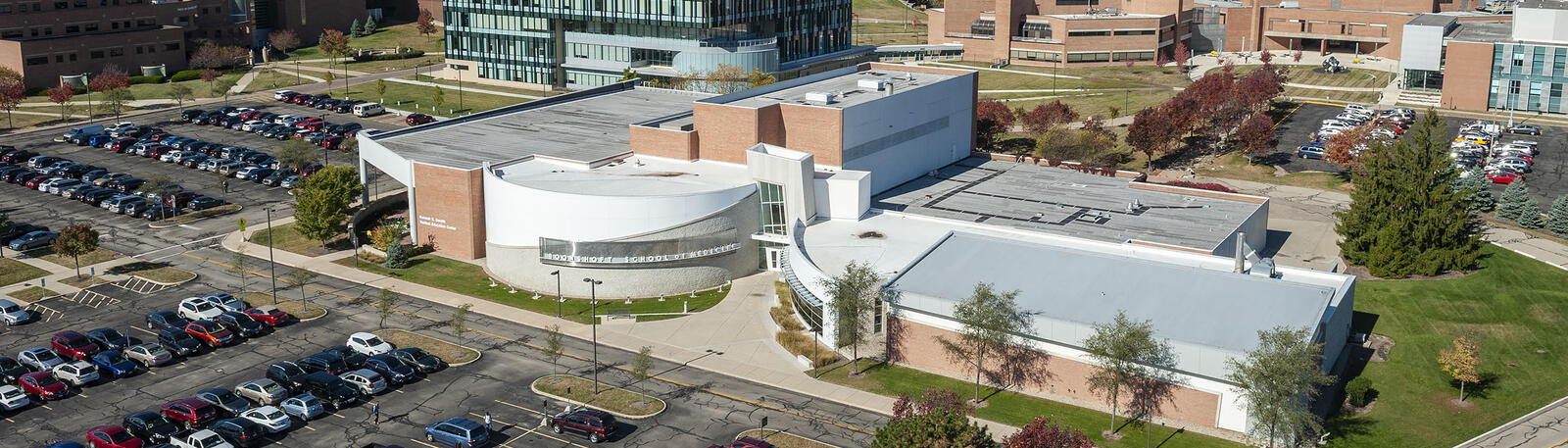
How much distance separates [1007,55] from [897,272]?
11447cm

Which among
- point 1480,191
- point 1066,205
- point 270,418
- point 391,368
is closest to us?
point 270,418

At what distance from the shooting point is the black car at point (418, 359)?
7231cm

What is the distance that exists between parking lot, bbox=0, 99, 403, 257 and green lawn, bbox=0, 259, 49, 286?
611 centimetres

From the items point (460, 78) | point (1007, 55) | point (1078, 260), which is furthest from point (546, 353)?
point (1007, 55)

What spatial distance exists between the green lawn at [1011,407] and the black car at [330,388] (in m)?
23.9

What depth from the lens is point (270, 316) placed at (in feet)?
265

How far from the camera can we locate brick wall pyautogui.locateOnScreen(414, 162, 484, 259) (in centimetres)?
9419

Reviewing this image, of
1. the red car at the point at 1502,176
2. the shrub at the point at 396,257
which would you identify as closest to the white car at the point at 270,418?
the shrub at the point at 396,257

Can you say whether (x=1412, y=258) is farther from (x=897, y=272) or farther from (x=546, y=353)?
(x=546, y=353)

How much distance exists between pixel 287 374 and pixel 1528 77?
12693cm

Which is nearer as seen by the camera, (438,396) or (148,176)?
(438,396)

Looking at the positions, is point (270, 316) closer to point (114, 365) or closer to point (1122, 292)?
point (114, 365)

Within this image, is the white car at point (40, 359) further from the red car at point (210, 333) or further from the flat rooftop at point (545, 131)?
the flat rooftop at point (545, 131)

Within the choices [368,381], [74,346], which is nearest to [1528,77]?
[368,381]
